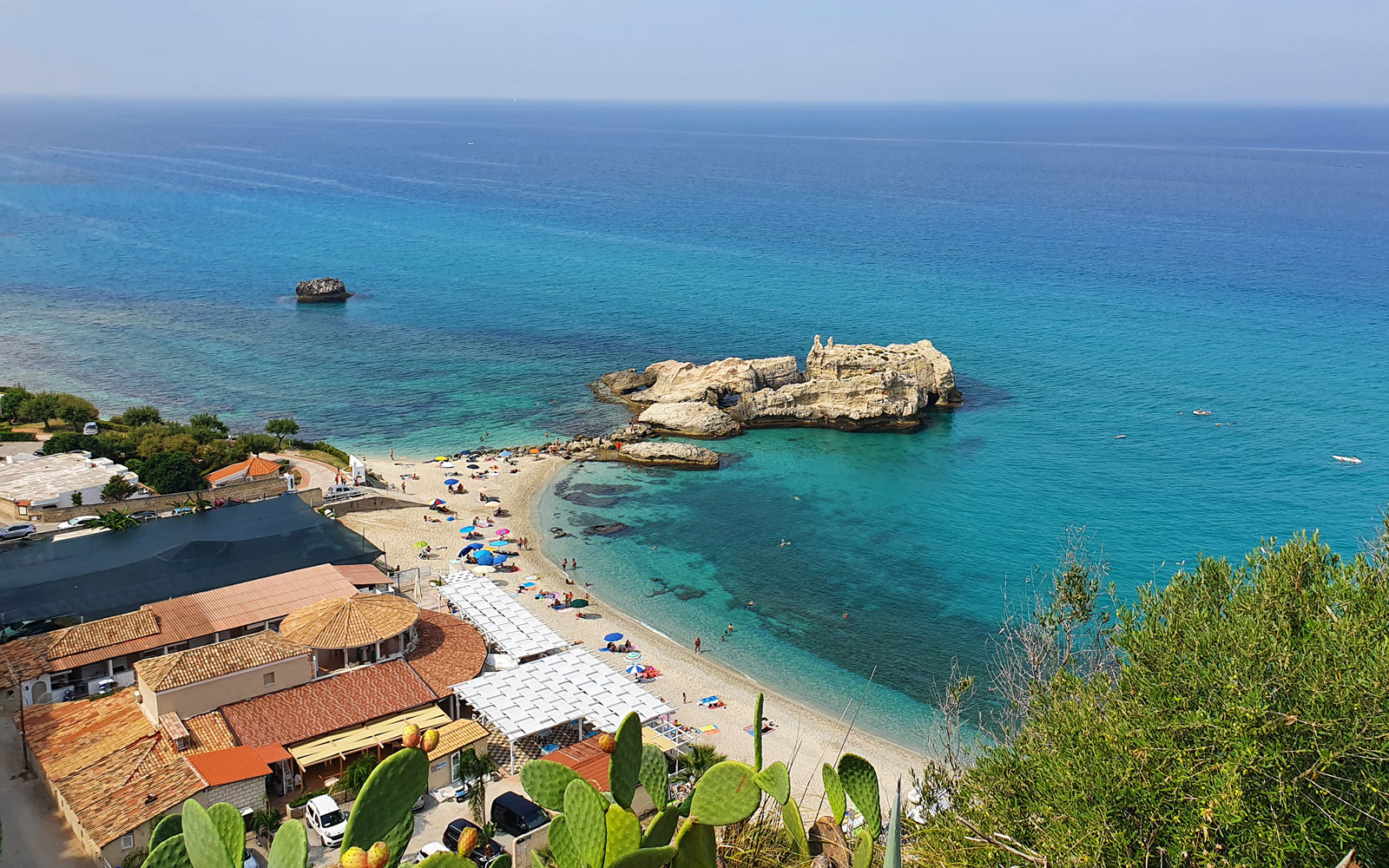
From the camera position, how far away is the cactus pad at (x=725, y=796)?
8891 millimetres

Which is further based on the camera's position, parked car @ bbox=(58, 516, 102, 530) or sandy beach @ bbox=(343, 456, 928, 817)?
parked car @ bbox=(58, 516, 102, 530)

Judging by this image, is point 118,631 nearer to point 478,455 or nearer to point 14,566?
point 14,566

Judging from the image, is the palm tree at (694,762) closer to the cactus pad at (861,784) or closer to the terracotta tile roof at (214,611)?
the terracotta tile roof at (214,611)

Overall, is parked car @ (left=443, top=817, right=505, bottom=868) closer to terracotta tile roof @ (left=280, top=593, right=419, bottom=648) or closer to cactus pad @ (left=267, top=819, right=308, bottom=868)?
terracotta tile roof @ (left=280, top=593, right=419, bottom=648)

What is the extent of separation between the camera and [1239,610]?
51.5 ft

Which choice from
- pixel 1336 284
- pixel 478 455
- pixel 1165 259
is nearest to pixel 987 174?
pixel 1165 259

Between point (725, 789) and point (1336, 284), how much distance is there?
111461 millimetres

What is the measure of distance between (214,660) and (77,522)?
53.2 ft

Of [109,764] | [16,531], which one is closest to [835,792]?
[109,764]

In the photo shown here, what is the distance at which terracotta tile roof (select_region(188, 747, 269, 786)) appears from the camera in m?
22.7

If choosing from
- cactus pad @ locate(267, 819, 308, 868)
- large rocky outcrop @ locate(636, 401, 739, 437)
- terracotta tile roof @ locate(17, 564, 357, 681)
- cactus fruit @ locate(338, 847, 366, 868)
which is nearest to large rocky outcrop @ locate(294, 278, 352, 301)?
large rocky outcrop @ locate(636, 401, 739, 437)

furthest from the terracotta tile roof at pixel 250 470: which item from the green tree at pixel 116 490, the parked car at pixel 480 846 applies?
the parked car at pixel 480 846

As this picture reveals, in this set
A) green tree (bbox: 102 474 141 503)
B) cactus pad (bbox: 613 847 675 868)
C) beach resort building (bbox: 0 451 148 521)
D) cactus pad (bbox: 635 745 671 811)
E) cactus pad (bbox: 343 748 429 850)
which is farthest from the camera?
green tree (bbox: 102 474 141 503)

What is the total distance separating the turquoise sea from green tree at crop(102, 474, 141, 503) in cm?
1536
